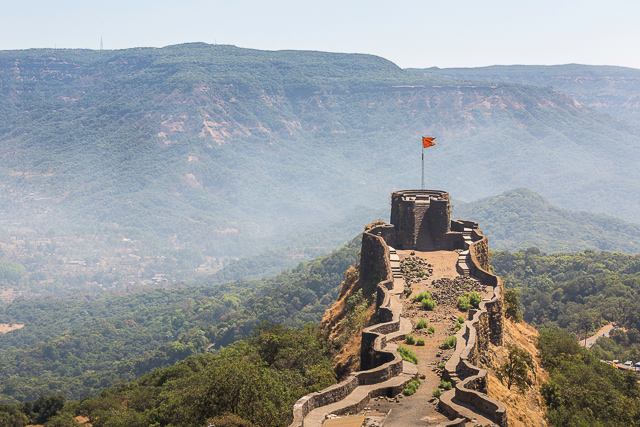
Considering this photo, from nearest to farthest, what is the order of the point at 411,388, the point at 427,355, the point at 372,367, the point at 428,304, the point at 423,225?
the point at 411,388 < the point at 372,367 < the point at 427,355 < the point at 428,304 < the point at 423,225

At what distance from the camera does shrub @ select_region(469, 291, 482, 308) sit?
32.0 m

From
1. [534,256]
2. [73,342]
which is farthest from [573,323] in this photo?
[73,342]

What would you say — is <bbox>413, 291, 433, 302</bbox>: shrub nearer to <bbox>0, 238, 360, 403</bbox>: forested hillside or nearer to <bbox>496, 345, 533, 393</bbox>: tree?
<bbox>496, 345, 533, 393</bbox>: tree

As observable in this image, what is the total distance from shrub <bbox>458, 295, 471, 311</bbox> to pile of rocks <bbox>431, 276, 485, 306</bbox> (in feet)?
1.16

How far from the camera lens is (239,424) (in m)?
21.0

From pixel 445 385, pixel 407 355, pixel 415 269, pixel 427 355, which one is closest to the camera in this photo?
pixel 445 385

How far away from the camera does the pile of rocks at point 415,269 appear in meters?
38.3

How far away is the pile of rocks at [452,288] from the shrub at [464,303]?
1.16ft

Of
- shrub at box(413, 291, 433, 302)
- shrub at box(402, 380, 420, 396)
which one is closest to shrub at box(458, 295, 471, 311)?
shrub at box(413, 291, 433, 302)

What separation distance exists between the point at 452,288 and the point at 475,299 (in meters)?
2.84

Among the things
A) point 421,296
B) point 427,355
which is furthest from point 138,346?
point 427,355

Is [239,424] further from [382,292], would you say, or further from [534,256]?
[534,256]

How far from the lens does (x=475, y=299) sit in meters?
32.5

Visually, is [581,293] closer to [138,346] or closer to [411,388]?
[138,346]
